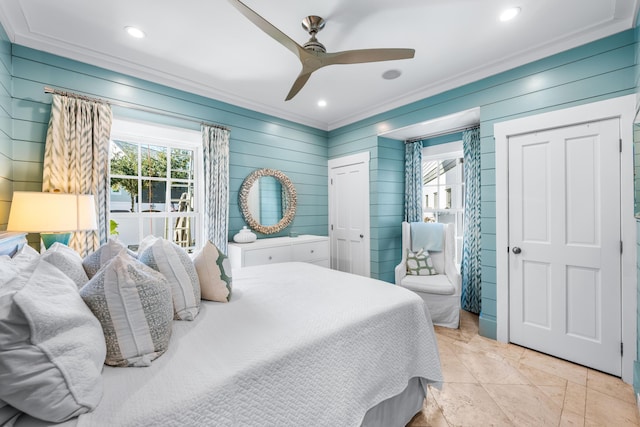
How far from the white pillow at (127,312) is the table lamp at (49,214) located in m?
1.16

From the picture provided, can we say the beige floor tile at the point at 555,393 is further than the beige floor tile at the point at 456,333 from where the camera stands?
No

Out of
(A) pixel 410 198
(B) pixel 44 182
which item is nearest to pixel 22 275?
(B) pixel 44 182

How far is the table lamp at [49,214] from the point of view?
1.72m

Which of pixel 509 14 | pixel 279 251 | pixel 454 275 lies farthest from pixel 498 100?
pixel 279 251

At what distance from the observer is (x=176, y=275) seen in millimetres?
1421

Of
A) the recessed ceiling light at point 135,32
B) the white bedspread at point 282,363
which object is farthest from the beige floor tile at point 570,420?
the recessed ceiling light at point 135,32

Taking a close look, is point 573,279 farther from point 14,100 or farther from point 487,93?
point 14,100

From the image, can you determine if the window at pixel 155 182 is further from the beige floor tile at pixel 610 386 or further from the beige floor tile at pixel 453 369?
the beige floor tile at pixel 610 386

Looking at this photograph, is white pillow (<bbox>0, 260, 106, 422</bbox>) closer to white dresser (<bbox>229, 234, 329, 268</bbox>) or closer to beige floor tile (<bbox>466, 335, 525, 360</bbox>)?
white dresser (<bbox>229, 234, 329, 268</bbox>)

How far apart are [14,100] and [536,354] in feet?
15.6

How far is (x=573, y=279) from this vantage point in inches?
92.0

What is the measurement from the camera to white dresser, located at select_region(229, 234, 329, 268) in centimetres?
322

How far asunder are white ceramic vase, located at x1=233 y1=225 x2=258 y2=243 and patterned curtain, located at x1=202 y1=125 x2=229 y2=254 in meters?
0.13

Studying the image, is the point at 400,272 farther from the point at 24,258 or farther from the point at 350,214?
the point at 24,258
